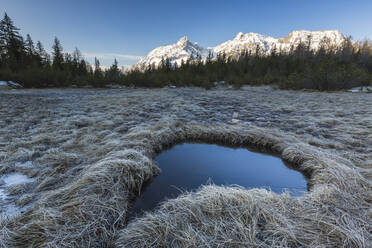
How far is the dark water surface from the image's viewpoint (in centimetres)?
225

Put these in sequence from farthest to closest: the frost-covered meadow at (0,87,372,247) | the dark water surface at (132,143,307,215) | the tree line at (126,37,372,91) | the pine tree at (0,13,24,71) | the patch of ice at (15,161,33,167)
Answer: the pine tree at (0,13,24,71)
the tree line at (126,37,372,91)
the patch of ice at (15,161,33,167)
the dark water surface at (132,143,307,215)
the frost-covered meadow at (0,87,372,247)

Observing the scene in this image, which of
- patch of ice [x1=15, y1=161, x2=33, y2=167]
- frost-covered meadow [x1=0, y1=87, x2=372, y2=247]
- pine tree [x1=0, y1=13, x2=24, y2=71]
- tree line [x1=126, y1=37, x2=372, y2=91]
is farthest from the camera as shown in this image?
pine tree [x1=0, y1=13, x2=24, y2=71]

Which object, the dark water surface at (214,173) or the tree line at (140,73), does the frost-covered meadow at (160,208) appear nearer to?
the dark water surface at (214,173)

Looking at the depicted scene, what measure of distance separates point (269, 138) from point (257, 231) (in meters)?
2.94

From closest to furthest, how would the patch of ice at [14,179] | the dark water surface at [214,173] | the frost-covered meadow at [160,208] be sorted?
the frost-covered meadow at [160,208] → the patch of ice at [14,179] → the dark water surface at [214,173]

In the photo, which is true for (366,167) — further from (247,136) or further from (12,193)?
(12,193)

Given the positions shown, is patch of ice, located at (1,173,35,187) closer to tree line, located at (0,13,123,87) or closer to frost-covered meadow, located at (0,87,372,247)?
frost-covered meadow, located at (0,87,372,247)

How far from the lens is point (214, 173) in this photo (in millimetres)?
2777

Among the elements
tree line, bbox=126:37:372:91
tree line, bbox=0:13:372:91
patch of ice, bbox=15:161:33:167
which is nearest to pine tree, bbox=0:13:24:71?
tree line, bbox=0:13:372:91

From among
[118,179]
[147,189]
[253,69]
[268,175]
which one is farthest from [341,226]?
[253,69]

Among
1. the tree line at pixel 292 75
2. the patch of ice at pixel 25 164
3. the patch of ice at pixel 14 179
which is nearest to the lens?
the patch of ice at pixel 14 179

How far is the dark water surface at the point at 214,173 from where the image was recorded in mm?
2248

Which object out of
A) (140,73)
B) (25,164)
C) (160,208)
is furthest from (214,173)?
(140,73)

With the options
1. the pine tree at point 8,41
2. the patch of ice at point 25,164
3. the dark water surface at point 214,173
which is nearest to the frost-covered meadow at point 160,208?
the patch of ice at point 25,164
